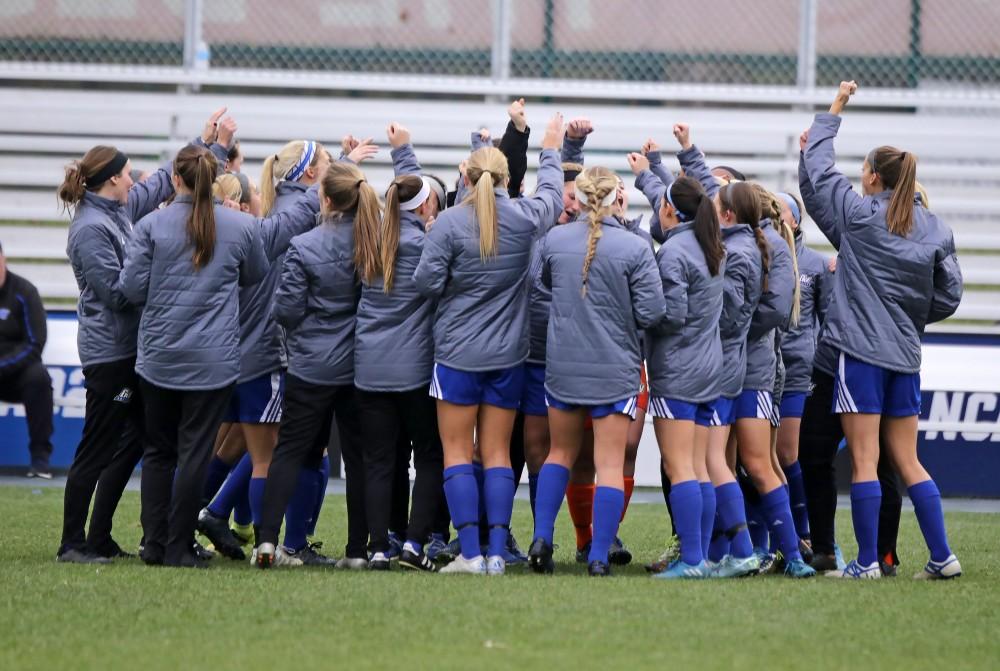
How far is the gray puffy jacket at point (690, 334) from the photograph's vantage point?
686 cm

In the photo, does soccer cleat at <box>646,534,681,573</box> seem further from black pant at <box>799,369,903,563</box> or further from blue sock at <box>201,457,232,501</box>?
blue sock at <box>201,457,232,501</box>

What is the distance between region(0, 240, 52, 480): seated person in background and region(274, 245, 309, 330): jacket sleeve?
5.03m

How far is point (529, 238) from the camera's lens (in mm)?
6996

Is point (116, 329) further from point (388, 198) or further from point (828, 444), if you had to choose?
point (828, 444)

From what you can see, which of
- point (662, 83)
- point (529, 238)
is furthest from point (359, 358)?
point (662, 83)

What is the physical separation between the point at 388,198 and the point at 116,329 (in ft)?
4.56

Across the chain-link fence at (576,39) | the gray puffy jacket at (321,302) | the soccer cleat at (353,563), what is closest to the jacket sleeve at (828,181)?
the gray puffy jacket at (321,302)

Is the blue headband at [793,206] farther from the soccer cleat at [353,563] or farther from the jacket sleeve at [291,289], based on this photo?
the soccer cleat at [353,563]

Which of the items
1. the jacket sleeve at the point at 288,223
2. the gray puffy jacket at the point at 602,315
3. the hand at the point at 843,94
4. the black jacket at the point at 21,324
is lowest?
the black jacket at the point at 21,324

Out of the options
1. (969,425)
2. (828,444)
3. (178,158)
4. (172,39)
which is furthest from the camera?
(172,39)

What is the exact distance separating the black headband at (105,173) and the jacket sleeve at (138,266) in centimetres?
36

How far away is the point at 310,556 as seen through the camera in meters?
7.29

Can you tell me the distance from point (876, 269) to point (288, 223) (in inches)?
109

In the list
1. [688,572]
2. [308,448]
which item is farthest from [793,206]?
[308,448]
